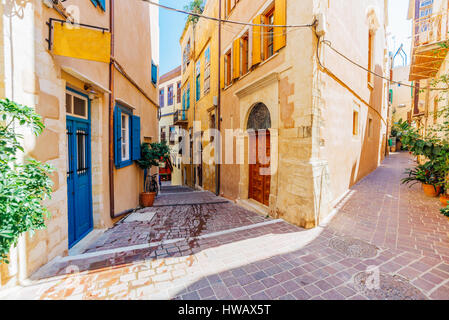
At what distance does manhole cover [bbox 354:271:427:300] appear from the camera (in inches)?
89.5

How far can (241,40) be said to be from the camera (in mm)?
7398

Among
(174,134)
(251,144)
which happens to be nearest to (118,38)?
(251,144)

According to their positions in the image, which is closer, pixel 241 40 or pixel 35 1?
pixel 35 1

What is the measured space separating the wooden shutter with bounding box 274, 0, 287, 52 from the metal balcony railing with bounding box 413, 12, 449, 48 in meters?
5.55

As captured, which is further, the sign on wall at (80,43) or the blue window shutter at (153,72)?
the blue window shutter at (153,72)

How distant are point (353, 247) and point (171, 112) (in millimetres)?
19770

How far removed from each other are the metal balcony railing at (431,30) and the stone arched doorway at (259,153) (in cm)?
631

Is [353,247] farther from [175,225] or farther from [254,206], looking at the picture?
[175,225]

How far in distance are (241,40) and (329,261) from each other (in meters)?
7.28

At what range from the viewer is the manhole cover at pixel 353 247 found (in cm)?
320

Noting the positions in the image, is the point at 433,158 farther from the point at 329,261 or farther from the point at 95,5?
the point at 95,5

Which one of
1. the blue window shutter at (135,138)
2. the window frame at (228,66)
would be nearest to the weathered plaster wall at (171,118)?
the window frame at (228,66)

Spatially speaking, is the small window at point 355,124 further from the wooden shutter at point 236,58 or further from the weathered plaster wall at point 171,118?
the weathered plaster wall at point 171,118

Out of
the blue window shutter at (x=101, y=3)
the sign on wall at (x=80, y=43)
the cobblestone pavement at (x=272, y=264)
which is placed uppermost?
the blue window shutter at (x=101, y=3)
